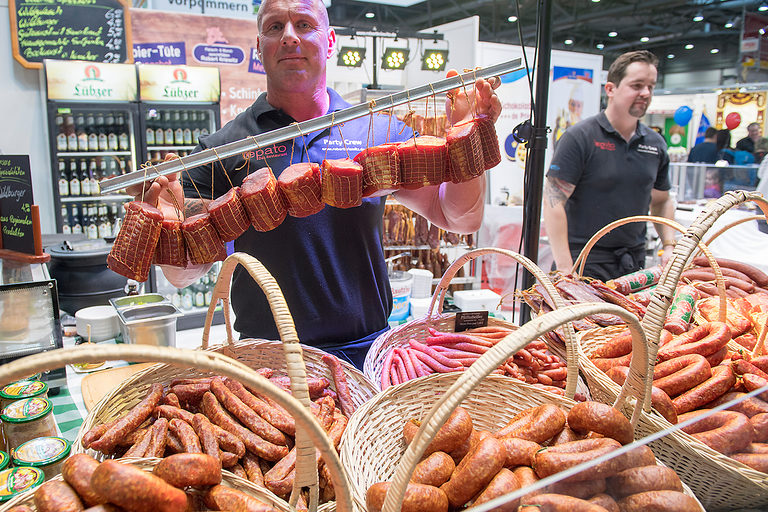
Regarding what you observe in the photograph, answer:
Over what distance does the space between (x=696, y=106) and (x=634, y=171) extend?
1290 cm

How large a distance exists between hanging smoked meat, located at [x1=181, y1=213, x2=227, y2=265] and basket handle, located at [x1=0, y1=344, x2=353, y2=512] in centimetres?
93

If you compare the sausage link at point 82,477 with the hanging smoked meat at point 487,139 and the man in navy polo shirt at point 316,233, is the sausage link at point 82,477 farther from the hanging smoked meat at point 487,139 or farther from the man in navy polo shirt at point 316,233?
the hanging smoked meat at point 487,139

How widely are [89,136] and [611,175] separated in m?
5.58

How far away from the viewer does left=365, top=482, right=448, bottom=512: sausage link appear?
1045 millimetres

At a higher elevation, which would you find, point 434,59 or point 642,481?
point 434,59

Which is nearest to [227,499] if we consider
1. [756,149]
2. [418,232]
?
[418,232]

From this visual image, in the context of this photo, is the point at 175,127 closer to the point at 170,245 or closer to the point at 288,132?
the point at 170,245

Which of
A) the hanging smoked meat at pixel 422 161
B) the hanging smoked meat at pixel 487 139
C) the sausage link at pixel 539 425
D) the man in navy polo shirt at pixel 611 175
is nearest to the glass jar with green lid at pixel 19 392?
the hanging smoked meat at pixel 422 161

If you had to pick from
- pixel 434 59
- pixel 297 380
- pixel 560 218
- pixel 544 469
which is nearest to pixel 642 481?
pixel 544 469

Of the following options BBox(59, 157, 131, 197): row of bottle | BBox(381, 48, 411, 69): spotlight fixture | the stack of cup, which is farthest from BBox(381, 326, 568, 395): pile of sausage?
BBox(59, 157, 131, 197): row of bottle

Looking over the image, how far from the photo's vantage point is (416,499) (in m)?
1.05

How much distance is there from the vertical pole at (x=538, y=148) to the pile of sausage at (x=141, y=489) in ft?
6.02

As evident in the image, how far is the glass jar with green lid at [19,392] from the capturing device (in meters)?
1.76

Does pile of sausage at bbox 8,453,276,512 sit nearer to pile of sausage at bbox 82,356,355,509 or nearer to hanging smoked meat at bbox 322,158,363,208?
pile of sausage at bbox 82,356,355,509
